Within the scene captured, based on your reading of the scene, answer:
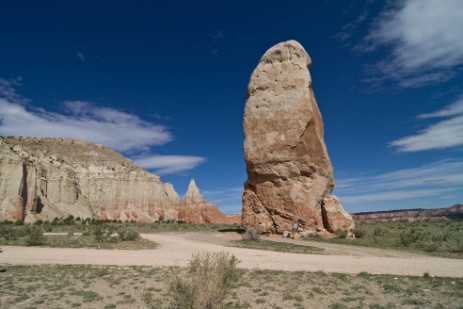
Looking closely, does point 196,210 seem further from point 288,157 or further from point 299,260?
point 299,260

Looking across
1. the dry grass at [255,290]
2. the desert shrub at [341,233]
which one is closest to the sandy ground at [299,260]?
the dry grass at [255,290]

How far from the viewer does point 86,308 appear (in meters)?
7.40

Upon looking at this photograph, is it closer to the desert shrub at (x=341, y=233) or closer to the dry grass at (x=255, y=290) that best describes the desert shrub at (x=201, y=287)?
the dry grass at (x=255, y=290)

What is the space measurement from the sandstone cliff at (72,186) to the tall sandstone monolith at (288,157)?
117 ft

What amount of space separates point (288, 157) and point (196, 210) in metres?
48.1

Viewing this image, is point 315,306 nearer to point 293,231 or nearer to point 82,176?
point 293,231

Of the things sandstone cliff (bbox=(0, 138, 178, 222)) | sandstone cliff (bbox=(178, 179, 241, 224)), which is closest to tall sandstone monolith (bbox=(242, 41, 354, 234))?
sandstone cliff (bbox=(0, 138, 178, 222))

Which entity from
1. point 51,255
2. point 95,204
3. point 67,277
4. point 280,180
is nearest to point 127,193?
point 95,204

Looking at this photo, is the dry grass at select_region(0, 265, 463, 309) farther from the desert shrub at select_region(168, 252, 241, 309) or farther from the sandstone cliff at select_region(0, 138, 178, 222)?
the sandstone cliff at select_region(0, 138, 178, 222)

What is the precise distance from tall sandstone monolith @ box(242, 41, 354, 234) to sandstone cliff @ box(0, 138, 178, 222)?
35689mm

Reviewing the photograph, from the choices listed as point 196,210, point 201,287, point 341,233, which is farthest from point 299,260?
point 196,210

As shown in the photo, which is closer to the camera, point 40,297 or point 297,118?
point 40,297

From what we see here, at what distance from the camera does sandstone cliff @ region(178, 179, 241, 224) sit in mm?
69000

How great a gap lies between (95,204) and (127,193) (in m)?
5.96
